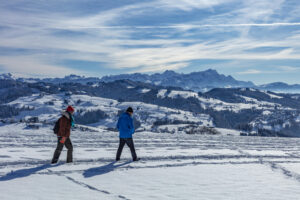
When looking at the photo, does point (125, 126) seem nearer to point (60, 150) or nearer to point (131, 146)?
point (131, 146)

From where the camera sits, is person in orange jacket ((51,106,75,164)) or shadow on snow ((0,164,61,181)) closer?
shadow on snow ((0,164,61,181))

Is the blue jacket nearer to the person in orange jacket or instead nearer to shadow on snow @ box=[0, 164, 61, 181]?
the person in orange jacket

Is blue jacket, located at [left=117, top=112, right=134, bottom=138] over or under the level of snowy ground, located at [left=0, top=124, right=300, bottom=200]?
over

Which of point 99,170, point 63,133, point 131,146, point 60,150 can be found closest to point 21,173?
point 60,150

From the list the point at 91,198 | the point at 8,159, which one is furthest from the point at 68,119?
the point at 91,198

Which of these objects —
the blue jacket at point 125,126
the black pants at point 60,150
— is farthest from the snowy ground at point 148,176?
the blue jacket at point 125,126

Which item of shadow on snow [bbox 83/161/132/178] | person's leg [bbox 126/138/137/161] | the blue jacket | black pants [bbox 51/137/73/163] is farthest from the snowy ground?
the blue jacket

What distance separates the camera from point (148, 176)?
9.38m

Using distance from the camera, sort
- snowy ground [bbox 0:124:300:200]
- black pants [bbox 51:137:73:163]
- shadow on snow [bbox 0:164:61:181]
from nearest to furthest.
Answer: snowy ground [bbox 0:124:300:200]
shadow on snow [bbox 0:164:61:181]
black pants [bbox 51:137:73:163]

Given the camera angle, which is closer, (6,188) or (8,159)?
(6,188)

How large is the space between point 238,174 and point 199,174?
1.33m

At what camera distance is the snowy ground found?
7.42 metres

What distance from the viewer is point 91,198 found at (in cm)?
687

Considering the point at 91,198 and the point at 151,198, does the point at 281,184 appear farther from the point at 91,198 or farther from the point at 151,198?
the point at 91,198
